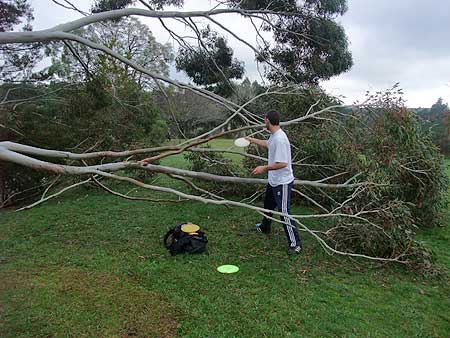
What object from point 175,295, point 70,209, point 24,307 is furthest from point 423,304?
point 70,209

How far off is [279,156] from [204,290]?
1.72m

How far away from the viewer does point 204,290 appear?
3.48 metres

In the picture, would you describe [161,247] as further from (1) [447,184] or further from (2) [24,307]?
(1) [447,184]

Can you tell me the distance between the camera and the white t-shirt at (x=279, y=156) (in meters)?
4.31

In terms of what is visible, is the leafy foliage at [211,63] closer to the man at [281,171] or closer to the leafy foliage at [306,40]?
the leafy foliage at [306,40]

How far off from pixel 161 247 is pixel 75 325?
1.87 metres

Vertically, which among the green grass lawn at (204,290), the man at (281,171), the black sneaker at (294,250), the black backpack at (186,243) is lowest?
the green grass lawn at (204,290)

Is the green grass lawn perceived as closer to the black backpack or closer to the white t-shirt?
the black backpack

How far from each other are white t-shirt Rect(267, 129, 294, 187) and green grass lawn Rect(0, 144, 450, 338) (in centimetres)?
89

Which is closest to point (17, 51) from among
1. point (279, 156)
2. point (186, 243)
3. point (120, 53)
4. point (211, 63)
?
point (211, 63)

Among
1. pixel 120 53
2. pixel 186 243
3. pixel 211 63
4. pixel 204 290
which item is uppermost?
pixel 120 53

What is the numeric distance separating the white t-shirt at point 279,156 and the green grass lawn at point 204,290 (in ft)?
2.92

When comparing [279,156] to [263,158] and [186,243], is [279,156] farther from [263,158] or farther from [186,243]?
[186,243]

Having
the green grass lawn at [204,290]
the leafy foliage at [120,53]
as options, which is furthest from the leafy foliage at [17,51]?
the green grass lawn at [204,290]
